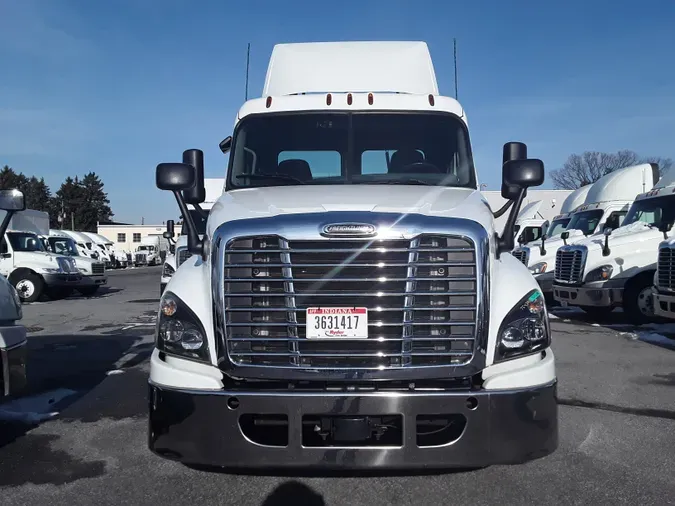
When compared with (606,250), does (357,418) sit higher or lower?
lower

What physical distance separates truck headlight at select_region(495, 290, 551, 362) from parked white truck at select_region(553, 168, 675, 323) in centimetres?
815

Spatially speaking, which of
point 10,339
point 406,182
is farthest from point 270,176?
point 10,339

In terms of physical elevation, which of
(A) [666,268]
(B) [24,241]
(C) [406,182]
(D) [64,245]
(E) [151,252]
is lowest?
(E) [151,252]

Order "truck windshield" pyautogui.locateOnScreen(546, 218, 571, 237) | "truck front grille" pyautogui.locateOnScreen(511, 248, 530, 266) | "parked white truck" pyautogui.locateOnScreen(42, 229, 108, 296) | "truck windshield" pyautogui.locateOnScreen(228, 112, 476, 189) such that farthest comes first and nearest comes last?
"parked white truck" pyautogui.locateOnScreen(42, 229, 108, 296) < "truck windshield" pyautogui.locateOnScreen(546, 218, 571, 237) < "truck front grille" pyautogui.locateOnScreen(511, 248, 530, 266) < "truck windshield" pyautogui.locateOnScreen(228, 112, 476, 189)

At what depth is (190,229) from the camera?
13.7ft

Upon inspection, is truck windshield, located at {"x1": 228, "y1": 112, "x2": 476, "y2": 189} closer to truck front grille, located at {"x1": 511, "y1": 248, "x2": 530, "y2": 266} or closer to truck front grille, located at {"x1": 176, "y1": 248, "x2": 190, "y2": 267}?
truck front grille, located at {"x1": 176, "y1": 248, "x2": 190, "y2": 267}

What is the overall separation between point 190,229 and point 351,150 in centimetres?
144

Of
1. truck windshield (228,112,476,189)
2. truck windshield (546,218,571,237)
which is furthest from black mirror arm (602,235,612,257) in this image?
truck windshield (228,112,476,189)

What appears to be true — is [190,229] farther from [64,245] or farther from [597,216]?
[64,245]

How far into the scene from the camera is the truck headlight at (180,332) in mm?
3375

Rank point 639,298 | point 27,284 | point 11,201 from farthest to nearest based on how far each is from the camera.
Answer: point 27,284 < point 639,298 < point 11,201

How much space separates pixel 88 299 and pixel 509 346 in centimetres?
1755

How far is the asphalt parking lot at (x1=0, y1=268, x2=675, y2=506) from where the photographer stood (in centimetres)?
373

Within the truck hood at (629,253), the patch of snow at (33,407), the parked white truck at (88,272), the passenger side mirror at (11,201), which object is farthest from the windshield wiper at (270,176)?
the parked white truck at (88,272)
